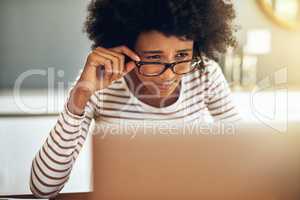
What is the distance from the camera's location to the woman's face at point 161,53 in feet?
3.79

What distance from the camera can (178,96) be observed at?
1.22 meters

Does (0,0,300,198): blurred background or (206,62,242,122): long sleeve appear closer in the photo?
(0,0,300,198): blurred background

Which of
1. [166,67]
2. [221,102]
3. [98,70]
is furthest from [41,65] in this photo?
[221,102]

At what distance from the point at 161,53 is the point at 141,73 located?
9 centimetres

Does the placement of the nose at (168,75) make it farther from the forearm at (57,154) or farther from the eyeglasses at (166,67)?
the forearm at (57,154)

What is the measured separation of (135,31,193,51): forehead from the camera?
115cm

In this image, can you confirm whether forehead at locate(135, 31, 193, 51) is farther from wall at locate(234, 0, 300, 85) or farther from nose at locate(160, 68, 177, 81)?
wall at locate(234, 0, 300, 85)

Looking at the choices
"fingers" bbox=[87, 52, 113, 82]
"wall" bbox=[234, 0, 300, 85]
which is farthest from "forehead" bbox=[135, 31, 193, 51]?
"wall" bbox=[234, 0, 300, 85]

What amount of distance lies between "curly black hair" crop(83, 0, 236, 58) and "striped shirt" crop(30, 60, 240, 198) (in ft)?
0.42

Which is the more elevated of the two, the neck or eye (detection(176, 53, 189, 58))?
eye (detection(176, 53, 189, 58))

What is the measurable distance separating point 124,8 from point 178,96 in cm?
32

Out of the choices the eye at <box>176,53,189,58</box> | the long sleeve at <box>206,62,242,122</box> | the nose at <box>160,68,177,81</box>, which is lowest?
the long sleeve at <box>206,62,242,122</box>

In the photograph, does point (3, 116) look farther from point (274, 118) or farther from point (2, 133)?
point (274, 118)

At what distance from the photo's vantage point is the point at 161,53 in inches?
45.9
